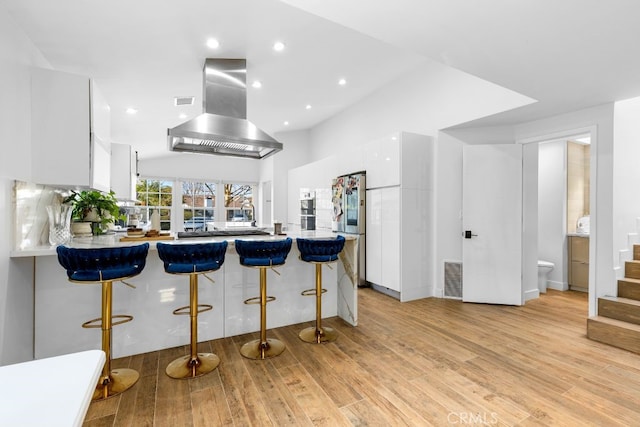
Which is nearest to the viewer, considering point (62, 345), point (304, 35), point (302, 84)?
point (62, 345)

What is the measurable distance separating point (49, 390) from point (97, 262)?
4.87 ft

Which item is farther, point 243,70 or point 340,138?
point 340,138

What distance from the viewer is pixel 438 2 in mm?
1687

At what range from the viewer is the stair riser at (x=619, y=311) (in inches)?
112

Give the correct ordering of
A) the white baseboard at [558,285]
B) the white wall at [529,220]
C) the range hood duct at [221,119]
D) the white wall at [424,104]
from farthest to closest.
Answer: the white baseboard at [558,285] → the white wall at [529,220] → the white wall at [424,104] → the range hood duct at [221,119]

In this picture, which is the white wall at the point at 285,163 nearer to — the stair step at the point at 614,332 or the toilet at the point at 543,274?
the toilet at the point at 543,274

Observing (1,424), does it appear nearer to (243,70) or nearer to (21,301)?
(21,301)

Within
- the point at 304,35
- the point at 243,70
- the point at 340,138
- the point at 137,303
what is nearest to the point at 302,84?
the point at 243,70

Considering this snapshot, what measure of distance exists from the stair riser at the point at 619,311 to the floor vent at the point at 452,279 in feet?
4.83

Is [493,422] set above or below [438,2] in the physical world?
below

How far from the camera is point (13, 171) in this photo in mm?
2039

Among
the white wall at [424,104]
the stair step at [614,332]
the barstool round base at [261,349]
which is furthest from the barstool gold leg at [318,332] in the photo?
the white wall at [424,104]

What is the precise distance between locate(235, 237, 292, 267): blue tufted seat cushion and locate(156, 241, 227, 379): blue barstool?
165mm

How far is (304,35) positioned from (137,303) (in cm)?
282
